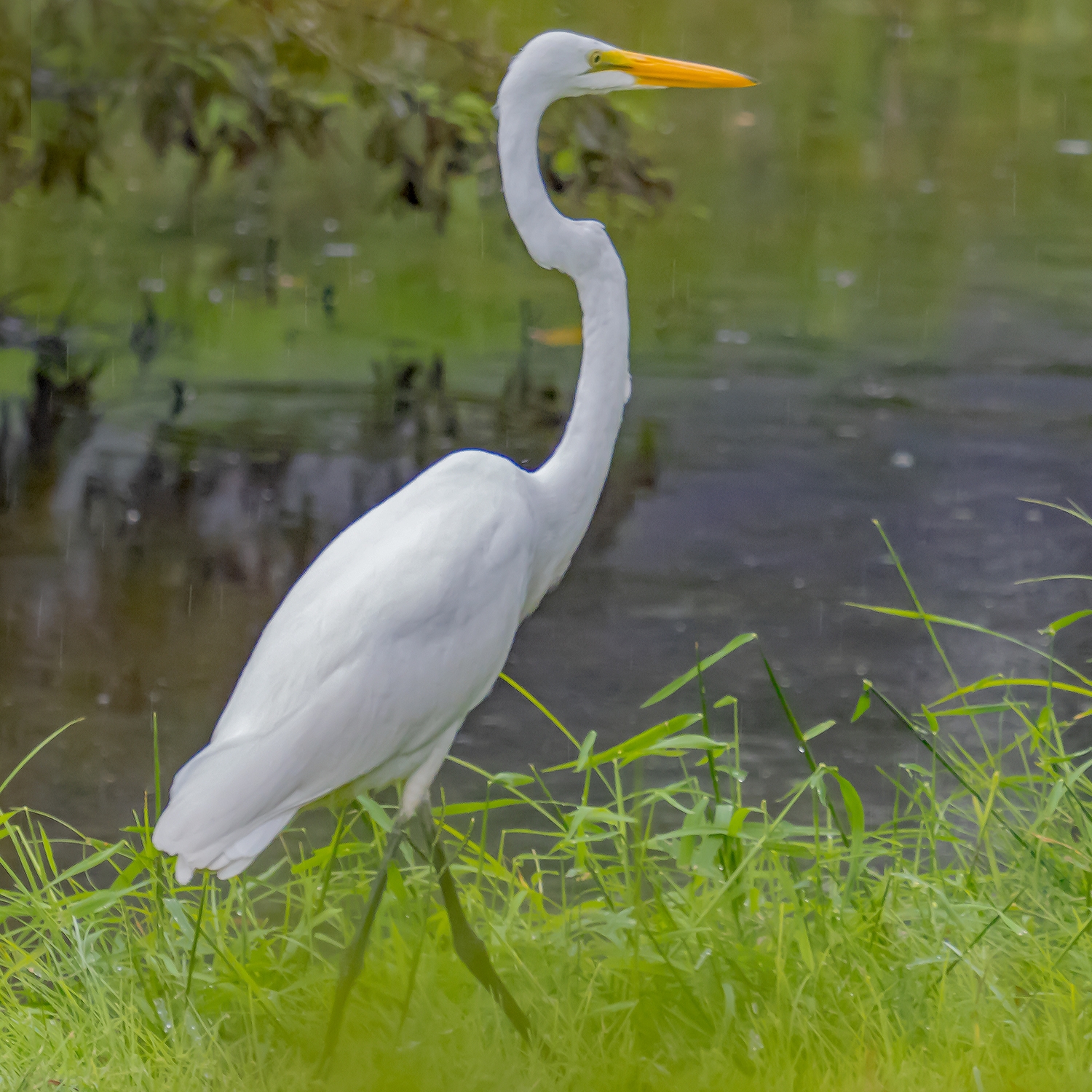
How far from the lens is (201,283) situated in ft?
29.1

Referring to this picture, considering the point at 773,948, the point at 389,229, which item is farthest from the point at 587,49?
the point at 389,229

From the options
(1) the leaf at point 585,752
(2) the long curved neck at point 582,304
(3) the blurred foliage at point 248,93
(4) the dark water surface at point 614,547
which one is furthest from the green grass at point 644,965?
(3) the blurred foliage at point 248,93

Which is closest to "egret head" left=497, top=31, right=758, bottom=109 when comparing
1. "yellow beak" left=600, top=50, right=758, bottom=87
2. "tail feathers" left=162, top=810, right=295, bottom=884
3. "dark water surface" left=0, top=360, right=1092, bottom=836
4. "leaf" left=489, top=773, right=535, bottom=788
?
"yellow beak" left=600, top=50, right=758, bottom=87

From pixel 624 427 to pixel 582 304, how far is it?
4.14 meters

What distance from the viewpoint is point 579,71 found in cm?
255

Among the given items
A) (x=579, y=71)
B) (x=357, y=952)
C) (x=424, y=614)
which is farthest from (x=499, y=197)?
(x=357, y=952)

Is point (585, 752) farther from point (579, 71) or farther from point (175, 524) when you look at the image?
point (175, 524)

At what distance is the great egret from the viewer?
7.57 feet

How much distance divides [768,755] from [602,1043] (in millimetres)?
1586

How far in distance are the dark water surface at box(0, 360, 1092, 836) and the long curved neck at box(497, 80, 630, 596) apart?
134 cm

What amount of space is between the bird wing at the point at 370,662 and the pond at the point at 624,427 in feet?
4.54

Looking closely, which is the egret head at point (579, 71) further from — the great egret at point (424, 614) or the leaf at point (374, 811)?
the leaf at point (374, 811)

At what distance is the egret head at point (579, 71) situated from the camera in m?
2.51

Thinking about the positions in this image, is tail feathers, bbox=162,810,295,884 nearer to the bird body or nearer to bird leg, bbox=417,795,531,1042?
the bird body
